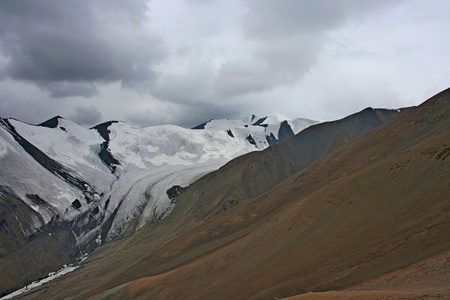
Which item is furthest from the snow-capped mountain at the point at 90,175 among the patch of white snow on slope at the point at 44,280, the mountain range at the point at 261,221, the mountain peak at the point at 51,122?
the patch of white snow on slope at the point at 44,280

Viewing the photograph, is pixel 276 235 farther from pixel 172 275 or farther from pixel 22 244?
pixel 22 244

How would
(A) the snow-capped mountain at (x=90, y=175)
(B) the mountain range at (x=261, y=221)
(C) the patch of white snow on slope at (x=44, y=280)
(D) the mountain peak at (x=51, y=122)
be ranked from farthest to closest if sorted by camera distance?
(D) the mountain peak at (x=51, y=122)
(A) the snow-capped mountain at (x=90, y=175)
(C) the patch of white snow on slope at (x=44, y=280)
(B) the mountain range at (x=261, y=221)

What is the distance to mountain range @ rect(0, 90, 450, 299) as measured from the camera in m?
24.5

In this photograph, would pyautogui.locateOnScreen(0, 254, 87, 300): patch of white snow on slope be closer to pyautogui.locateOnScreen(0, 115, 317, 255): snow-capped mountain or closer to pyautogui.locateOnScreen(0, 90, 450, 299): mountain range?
pyautogui.locateOnScreen(0, 90, 450, 299): mountain range

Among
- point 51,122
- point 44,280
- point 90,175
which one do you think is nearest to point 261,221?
point 44,280

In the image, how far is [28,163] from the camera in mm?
135500

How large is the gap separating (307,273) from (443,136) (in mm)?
17371

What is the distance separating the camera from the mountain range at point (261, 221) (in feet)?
80.2

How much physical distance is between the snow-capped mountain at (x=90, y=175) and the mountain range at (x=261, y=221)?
2.26 ft

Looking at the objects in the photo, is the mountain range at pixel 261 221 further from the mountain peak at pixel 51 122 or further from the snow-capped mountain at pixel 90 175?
the mountain peak at pixel 51 122

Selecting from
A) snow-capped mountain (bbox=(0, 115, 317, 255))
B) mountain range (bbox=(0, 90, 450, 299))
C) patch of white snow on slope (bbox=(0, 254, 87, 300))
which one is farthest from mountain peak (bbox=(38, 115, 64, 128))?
patch of white snow on slope (bbox=(0, 254, 87, 300))

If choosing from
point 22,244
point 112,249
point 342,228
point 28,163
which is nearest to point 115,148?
point 28,163

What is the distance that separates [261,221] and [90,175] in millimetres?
122030

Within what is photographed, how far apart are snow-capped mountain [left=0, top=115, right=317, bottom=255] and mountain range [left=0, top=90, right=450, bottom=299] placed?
2.26 ft
